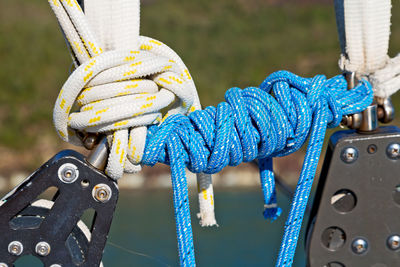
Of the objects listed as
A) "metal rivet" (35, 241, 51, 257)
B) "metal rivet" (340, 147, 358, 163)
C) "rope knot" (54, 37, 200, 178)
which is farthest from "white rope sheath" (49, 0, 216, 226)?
"metal rivet" (340, 147, 358, 163)

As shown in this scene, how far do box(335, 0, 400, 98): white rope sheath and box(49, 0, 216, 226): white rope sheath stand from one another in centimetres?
24

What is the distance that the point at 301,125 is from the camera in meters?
0.87

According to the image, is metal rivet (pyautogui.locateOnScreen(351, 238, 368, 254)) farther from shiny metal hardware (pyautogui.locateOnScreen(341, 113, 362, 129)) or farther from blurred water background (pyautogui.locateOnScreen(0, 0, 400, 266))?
blurred water background (pyautogui.locateOnScreen(0, 0, 400, 266))

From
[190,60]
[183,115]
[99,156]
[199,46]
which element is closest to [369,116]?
[183,115]

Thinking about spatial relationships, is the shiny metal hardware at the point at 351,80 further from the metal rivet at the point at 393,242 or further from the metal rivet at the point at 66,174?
the metal rivet at the point at 66,174

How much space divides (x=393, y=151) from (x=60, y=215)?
16.2 inches

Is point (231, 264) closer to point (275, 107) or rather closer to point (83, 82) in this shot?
point (275, 107)

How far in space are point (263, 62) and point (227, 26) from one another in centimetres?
81

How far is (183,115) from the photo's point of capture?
0.89 meters

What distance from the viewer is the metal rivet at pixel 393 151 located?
852 millimetres

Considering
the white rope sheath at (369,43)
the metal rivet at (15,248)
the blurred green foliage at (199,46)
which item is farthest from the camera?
the blurred green foliage at (199,46)

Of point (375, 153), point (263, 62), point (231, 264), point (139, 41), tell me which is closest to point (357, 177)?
point (375, 153)

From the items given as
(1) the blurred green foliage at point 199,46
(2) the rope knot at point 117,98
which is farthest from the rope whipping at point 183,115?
(1) the blurred green foliage at point 199,46

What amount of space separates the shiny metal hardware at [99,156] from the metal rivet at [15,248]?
A: 5.0 inches
